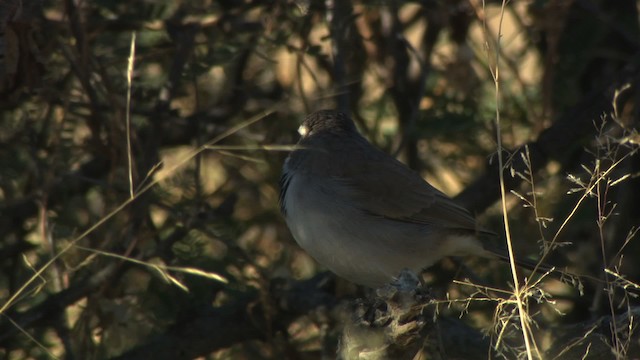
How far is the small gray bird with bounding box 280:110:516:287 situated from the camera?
4.92 m

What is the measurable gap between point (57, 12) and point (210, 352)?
8.26ft

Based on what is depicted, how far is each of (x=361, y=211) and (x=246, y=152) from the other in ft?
5.46

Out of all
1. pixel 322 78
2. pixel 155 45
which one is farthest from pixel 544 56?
pixel 155 45

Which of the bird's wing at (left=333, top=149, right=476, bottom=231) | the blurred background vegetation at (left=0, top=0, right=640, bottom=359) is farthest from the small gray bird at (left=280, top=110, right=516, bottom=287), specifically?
the blurred background vegetation at (left=0, top=0, right=640, bottom=359)

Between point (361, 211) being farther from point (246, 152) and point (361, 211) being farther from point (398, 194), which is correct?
point (246, 152)

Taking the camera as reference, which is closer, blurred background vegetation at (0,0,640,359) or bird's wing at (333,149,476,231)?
blurred background vegetation at (0,0,640,359)

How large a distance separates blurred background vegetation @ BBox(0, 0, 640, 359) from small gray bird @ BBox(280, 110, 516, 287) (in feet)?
1.01

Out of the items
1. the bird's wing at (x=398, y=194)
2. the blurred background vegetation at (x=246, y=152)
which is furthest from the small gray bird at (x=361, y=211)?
the blurred background vegetation at (x=246, y=152)

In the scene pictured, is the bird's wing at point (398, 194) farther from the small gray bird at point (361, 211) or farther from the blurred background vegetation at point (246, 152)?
the blurred background vegetation at point (246, 152)

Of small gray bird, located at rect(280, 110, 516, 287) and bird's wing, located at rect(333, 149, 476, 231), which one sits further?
bird's wing, located at rect(333, 149, 476, 231)

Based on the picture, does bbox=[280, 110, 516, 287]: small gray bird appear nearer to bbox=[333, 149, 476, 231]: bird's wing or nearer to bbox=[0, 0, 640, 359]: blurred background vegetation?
bbox=[333, 149, 476, 231]: bird's wing

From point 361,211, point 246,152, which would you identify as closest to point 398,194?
point 361,211

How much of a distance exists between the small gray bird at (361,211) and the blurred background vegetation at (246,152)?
308 millimetres

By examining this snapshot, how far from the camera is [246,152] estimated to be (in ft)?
21.3
